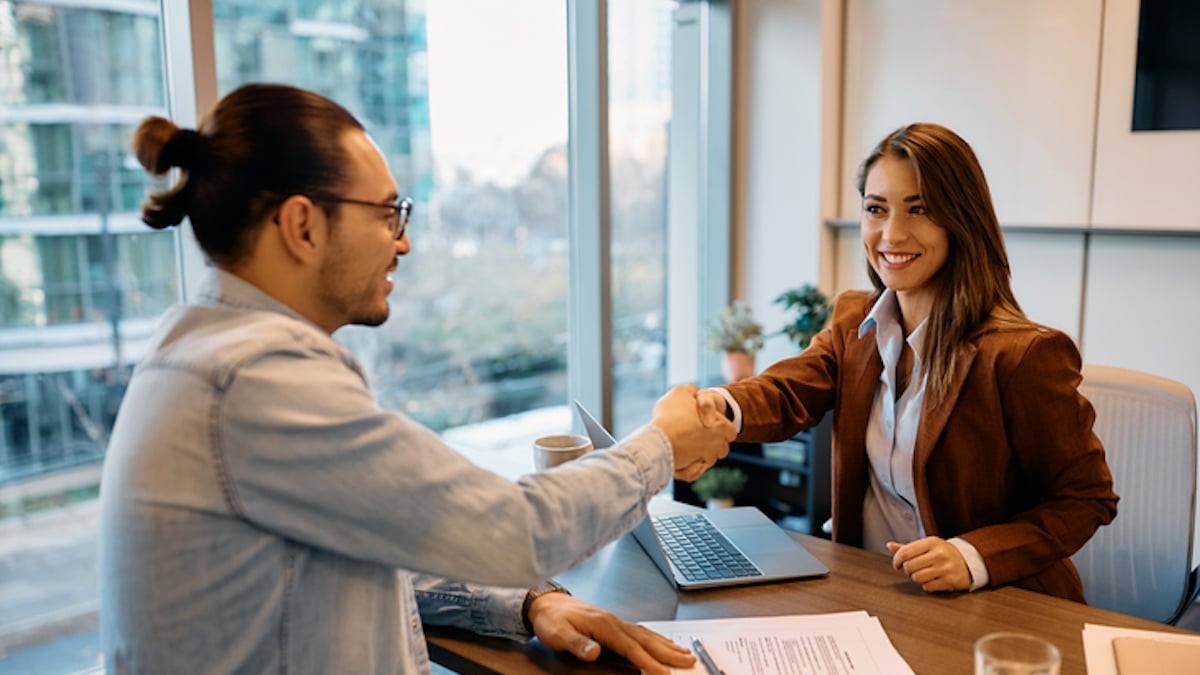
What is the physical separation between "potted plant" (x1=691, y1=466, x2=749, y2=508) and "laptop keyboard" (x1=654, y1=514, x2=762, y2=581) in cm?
160

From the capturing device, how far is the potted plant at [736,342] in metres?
3.17

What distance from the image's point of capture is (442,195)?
273 cm

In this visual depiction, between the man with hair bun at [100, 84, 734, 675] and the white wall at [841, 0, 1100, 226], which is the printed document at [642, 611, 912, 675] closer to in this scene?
the man with hair bun at [100, 84, 734, 675]

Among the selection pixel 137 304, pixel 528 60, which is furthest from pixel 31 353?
pixel 528 60

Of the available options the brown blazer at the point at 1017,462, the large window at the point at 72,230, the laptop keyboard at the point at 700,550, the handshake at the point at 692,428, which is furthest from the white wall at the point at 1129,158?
the large window at the point at 72,230

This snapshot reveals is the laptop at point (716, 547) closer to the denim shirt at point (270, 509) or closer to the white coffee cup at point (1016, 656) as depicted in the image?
the denim shirt at point (270, 509)

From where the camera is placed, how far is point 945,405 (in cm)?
155

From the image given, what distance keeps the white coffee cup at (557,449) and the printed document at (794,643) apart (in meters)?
0.29

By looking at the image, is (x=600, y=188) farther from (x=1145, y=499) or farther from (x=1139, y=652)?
(x=1139, y=652)

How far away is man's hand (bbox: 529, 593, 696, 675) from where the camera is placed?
44.0 inches

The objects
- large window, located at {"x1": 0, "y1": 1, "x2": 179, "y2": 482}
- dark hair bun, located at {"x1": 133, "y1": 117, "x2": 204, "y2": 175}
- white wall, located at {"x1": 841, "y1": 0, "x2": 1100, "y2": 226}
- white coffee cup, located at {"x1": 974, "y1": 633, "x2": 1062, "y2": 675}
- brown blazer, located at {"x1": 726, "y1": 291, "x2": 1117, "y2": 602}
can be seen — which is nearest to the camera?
white coffee cup, located at {"x1": 974, "y1": 633, "x2": 1062, "y2": 675}

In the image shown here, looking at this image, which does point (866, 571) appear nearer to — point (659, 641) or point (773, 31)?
point (659, 641)

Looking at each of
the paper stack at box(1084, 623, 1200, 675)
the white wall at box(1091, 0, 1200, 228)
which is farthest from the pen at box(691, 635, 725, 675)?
the white wall at box(1091, 0, 1200, 228)

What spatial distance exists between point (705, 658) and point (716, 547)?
1.22ft
